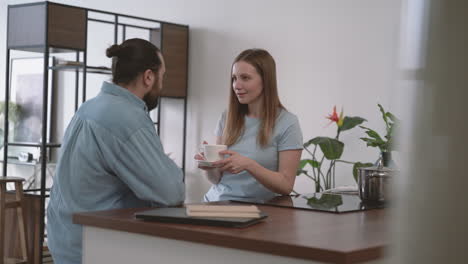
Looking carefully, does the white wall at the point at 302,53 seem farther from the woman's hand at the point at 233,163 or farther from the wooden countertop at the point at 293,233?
the wooden countertop at the point at 293,233

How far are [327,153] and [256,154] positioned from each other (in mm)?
1760

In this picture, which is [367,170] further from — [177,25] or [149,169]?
[177,25]

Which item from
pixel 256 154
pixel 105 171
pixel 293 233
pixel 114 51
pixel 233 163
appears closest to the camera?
pixel 293 233

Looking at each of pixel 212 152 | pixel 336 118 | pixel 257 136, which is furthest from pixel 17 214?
pixel 212 152

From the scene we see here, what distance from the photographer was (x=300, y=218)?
174 cm

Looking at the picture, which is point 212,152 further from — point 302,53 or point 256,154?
point 302,53

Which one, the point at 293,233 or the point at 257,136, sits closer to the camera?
the point at 293,233

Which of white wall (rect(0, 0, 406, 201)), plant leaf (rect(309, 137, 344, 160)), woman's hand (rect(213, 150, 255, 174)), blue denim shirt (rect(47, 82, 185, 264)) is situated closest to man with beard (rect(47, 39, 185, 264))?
blue denim shirt (rect(47, 82, 185, 264))

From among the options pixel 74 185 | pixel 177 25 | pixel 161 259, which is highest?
pixel 177 25

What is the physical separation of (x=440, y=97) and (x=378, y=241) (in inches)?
43.4

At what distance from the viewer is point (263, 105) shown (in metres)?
2.64

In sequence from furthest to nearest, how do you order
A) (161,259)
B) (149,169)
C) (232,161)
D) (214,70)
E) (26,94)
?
(26,94) < (214,70) < (232,161) < (149,169) < (161,259)

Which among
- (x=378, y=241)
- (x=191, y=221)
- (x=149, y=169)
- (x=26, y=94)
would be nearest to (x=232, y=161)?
(x=149, y=169)

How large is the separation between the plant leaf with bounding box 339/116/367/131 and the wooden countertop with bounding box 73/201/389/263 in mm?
2368
